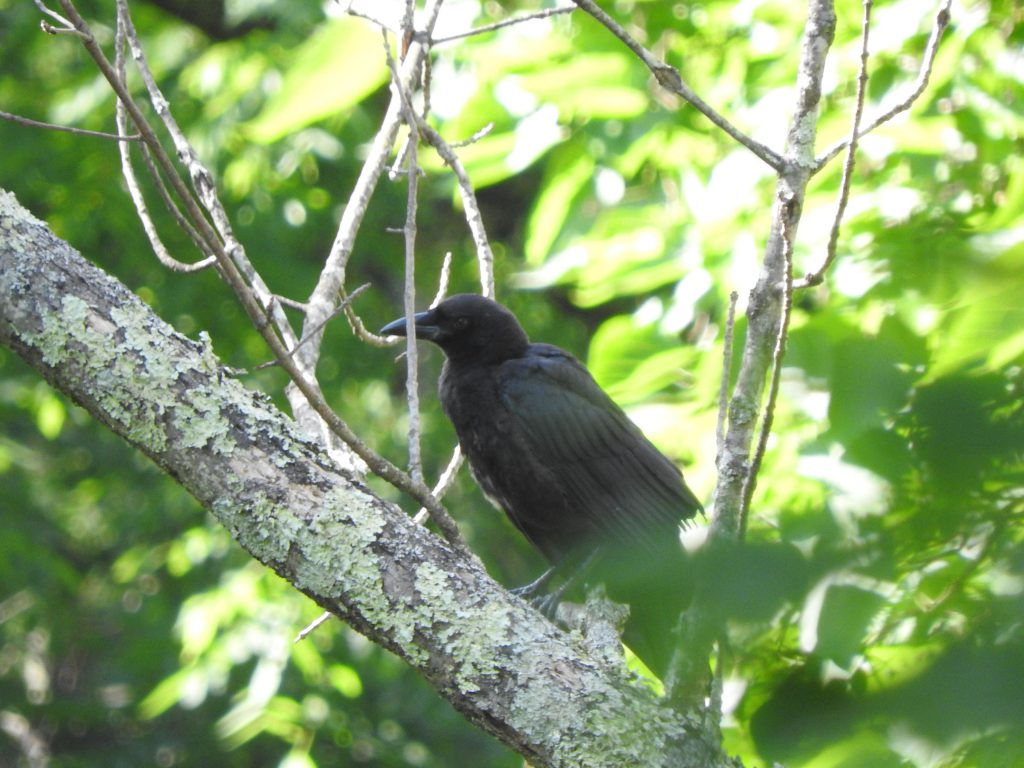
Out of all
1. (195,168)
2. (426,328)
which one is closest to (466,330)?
(426,328)

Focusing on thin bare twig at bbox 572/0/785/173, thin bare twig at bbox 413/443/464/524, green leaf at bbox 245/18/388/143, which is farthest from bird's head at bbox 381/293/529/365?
thin bare twig at bbox 572/0/785/173

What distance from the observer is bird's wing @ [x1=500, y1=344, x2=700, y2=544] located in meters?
Result: 3.59

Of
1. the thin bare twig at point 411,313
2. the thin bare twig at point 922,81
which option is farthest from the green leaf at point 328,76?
the thin bare twig at point 922,81

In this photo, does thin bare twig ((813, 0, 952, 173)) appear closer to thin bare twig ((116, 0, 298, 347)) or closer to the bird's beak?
thin bare twig ((116, 0, 298, 347))

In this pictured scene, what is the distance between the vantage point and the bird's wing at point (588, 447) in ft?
11.8

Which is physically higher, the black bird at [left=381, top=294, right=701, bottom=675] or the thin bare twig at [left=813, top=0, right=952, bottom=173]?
the black bird at [left=381, top=294, right=701, bottom=675]

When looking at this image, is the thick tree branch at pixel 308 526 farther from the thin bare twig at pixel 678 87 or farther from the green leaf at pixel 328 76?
the green leaf at pixel 328 76

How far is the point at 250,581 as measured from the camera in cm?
588

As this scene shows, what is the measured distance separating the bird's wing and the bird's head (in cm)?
12

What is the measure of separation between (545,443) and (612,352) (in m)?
0.50

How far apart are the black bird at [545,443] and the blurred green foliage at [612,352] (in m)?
0.19

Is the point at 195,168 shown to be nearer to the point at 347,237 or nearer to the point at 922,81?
the point at 347,237

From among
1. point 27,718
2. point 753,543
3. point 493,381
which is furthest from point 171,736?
point 753,543

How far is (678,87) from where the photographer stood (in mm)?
2203
